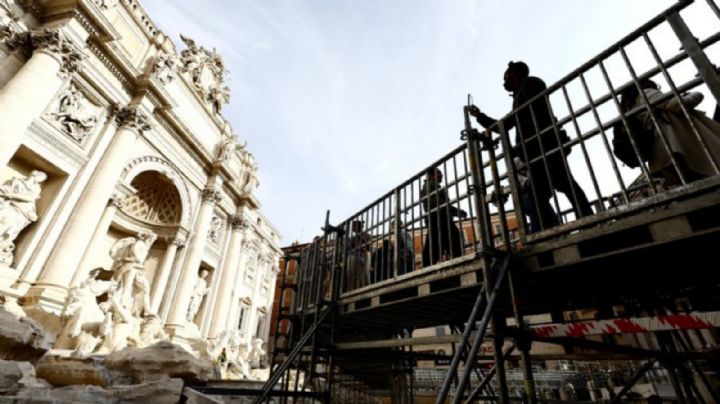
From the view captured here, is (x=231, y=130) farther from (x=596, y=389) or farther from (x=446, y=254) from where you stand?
(x=596, y=389)

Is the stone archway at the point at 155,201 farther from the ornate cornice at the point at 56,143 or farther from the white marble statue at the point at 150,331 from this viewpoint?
the white marble statue at the point at 150,331

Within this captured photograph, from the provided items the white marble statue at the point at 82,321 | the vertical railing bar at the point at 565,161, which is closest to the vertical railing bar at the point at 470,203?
the vertical railing bar at the point at 565,161

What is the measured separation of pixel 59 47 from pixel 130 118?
3.02 metres

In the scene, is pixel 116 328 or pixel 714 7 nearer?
pixel 714 7

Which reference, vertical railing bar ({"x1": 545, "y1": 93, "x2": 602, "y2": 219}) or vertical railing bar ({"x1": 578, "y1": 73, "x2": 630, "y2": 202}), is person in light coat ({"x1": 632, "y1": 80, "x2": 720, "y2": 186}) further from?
vertical railing bar ({"x1": 545, "y1": 93, "x2": 602, "y2": 219})

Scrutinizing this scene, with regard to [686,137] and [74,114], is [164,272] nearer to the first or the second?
[74,114]

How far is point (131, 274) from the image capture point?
12.3 m

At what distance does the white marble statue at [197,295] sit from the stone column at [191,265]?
97 centimetres

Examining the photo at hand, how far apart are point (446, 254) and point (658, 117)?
251 centimetres

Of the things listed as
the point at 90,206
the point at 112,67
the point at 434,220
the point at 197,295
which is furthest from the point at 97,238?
the point at 434,220

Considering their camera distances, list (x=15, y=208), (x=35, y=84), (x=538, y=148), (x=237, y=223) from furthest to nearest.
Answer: (x=237, y=223), (x=35, y=84), (x=15, y=208), (x=538, y=148)

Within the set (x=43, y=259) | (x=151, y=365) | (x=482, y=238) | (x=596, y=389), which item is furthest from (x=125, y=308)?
(x=596, y=389)

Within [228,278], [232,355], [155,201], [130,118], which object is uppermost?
[130,118]

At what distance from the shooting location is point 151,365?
8500 mm
